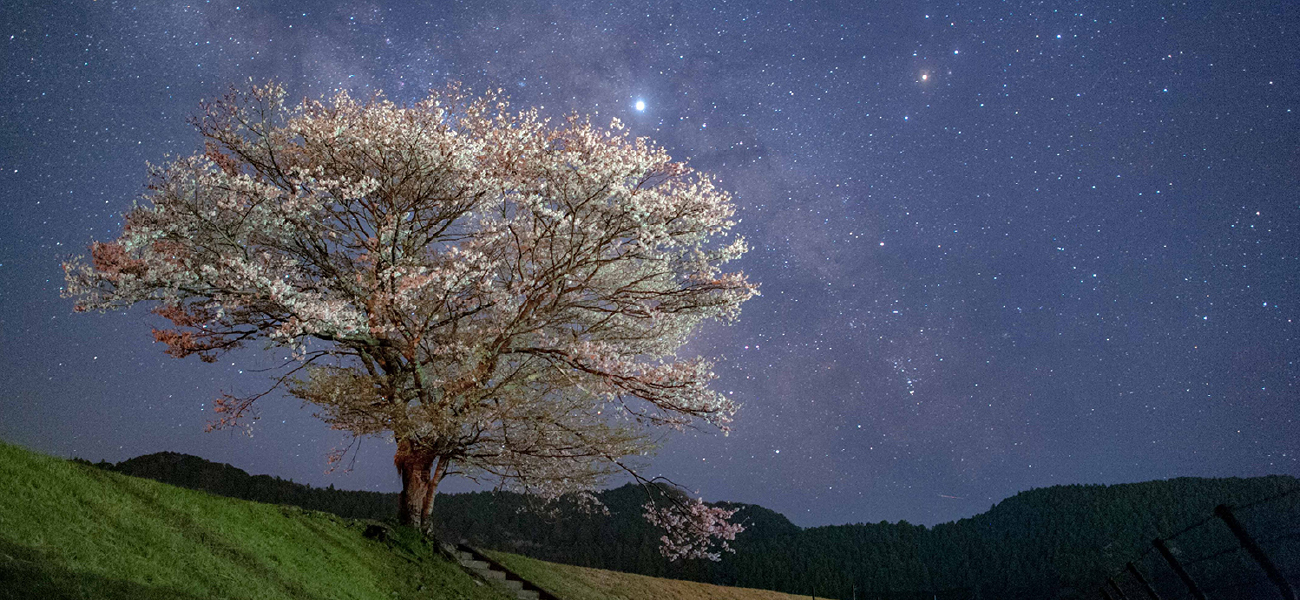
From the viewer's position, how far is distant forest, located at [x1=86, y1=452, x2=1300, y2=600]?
252 ft

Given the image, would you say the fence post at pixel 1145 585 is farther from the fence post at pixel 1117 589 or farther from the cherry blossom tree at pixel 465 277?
the cherry blossom tree at pixel 465 277

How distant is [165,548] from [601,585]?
55.3ft

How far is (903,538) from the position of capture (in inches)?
4882

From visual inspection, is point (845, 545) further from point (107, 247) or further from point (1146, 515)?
point (107, 247)

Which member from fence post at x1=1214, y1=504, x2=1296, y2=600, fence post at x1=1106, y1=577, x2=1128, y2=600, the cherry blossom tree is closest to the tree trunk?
the cherry blossom tree

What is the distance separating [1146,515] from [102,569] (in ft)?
477

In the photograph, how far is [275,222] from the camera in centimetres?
1463

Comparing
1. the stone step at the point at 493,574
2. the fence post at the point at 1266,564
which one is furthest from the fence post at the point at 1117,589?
the stone step at the point at 493,574

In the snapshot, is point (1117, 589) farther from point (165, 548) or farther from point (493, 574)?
point (165, 548)

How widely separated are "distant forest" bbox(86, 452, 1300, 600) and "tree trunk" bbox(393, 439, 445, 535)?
52.6 m

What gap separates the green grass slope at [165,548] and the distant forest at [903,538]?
54176 millimetres

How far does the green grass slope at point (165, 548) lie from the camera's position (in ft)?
28.4

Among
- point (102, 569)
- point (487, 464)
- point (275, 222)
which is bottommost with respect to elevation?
point (102, 569)

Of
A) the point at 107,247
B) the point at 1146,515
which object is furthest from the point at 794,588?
the point at 107,247
